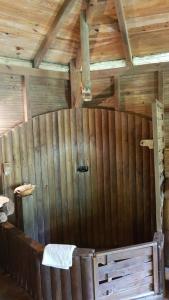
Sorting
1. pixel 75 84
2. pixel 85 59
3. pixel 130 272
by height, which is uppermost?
pixel 85 59

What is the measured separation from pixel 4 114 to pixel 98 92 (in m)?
1.45

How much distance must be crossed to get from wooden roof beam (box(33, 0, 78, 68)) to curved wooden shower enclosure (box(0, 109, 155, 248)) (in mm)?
729

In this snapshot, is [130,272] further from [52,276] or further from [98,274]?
[52,276]

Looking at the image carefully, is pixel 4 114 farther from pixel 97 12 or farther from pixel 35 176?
pixel 97 12

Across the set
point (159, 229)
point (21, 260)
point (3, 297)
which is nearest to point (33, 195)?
point (21, 260)

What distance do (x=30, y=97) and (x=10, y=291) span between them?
2275 millimetres

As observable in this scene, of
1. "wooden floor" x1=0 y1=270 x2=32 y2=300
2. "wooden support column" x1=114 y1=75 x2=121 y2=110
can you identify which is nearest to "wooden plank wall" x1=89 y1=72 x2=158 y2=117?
"wooden support column" x1=114 y1=75 x2=121 y2=110

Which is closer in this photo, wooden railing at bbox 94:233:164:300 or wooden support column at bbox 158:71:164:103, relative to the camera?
wooden railing at bbox 94:233:164:300

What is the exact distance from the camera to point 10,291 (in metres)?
2.93

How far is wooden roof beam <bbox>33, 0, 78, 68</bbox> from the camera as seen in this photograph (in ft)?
9.96

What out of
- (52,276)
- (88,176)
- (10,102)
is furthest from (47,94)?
(52,276)

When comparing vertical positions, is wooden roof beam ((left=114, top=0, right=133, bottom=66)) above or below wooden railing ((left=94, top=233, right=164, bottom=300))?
above

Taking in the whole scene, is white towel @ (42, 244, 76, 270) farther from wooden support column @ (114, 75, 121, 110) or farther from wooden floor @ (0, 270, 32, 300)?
wooden support column @ (114, 75, 121, 110)

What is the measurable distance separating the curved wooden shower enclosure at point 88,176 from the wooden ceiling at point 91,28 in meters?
0.84
